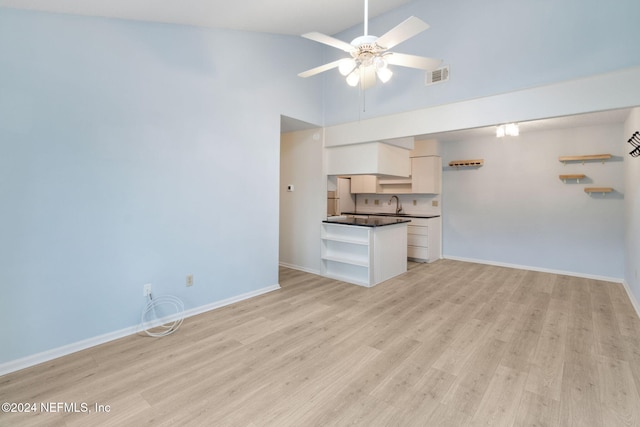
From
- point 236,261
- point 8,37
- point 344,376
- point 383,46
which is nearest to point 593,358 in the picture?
point 344,376

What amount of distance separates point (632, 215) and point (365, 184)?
4271mm

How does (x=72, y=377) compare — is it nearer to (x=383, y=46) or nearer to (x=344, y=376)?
(x=344, y=376)

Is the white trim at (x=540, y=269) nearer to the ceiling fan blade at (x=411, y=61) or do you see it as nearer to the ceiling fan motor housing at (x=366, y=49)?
the ceiling fan blade at (x=411, y=61)

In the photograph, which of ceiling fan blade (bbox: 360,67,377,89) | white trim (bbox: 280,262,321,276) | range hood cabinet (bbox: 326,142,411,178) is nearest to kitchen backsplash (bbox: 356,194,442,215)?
range hood cabinet (bbox: 326,142,411,178)

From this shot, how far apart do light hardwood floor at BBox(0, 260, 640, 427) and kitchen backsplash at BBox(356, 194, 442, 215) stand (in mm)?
2954

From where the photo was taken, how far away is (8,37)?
213 cm

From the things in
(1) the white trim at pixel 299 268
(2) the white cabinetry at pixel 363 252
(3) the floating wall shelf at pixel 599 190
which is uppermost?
(3) the floating wall shelf at pixel 599 190

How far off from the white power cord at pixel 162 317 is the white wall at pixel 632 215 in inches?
201

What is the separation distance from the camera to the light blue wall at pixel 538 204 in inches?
179

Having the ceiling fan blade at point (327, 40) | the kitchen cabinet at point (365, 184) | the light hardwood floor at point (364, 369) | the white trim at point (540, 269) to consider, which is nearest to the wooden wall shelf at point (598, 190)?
the white trim at point (540, 269)

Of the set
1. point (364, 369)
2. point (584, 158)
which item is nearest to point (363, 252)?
point (364, 369)

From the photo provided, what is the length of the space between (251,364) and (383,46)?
8.57 ft

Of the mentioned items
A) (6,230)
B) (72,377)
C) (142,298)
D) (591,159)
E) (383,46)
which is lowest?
(72,377)

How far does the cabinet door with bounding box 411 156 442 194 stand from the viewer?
5.93 m
